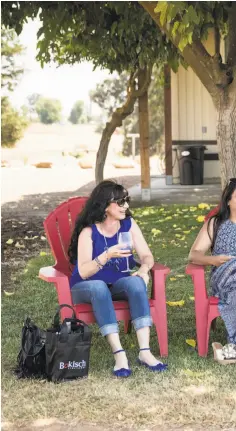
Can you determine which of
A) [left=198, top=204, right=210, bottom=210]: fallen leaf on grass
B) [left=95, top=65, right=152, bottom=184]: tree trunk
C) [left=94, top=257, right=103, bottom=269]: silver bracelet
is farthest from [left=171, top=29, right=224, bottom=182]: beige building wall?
[left=94, top=257, right=103, bottom=269]: silver bracelet

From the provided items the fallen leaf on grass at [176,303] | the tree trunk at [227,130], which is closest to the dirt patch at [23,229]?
the fallen leaf on grass at [176,303]

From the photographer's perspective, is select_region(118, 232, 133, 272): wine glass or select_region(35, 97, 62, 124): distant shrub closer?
select_region(118, 232, 133, 272): wine glass

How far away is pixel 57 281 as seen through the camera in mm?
4898

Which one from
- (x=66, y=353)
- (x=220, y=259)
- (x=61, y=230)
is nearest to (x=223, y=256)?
(x=220, y=259)

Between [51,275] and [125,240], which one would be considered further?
[51,275]

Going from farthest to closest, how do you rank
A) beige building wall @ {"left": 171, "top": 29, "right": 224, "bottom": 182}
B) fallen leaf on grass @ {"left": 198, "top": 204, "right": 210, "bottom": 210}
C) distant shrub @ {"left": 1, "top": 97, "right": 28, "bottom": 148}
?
1. distant shrub @ {"left": 1, "top": 97, "right": 28, "bottom": 148}
2. beige building wall @ {"left": 171, "top": 29, "right": 224, "bottom": 182}
3. fallen leaf on grass @ {"left": 198, "top": 204, "right": 210, "bottom": 210}

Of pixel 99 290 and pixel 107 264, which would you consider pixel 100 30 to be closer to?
pixel 107 264

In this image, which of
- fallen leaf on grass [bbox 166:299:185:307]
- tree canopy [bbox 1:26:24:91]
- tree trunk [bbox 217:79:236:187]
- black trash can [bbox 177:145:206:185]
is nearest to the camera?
fallen leaf on grass [bbox 166:299:185:307]

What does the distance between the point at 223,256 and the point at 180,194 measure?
9.47 metres

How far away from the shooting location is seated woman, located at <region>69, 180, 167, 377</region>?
4.65 m

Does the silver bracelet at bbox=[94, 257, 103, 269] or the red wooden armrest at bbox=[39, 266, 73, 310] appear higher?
the silver bracelet at bbox=[94, 257, 103, 269]

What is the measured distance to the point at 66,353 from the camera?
4500 millimetres

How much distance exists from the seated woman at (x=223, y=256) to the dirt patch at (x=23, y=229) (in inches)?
101

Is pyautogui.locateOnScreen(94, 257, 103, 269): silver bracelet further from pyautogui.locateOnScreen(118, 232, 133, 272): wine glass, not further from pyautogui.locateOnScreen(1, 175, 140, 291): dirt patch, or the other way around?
pyautogui.locateOnScreen(1, 175, 140, 291): dirt patch
